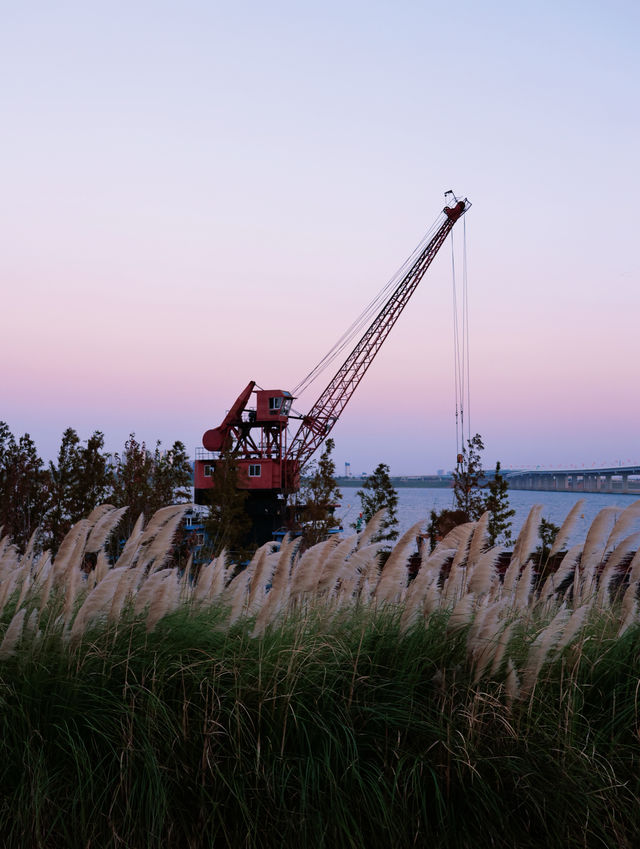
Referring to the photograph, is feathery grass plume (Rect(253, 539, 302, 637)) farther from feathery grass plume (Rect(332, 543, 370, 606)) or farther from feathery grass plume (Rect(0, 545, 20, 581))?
feathery grass plume (Rect(0, 545, 20, 581))

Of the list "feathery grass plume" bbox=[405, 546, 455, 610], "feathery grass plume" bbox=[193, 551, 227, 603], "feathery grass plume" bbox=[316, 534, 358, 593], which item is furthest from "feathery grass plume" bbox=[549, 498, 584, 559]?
"feathery grass plume" bbox=[193, 551, 227, 603]

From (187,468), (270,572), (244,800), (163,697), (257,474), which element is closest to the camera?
(244,800)

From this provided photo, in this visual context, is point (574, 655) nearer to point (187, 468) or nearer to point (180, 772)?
point (180, 772)

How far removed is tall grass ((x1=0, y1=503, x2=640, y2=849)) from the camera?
3.42 metres

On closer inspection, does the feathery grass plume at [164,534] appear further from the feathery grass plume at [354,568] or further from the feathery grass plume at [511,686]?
the feathery grass plume at [511,686]

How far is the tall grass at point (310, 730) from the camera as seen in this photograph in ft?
11.2

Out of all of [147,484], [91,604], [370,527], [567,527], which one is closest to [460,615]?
[370,527]

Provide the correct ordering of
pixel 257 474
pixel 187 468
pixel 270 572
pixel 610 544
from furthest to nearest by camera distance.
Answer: pixel 257 474 → pixel 187 468 → pixel 610 544 → pixel 270 572

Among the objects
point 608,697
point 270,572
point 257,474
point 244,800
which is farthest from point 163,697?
point 257,474

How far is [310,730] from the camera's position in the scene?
3613mm

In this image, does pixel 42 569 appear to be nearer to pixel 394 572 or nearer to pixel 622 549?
pixel 394 572

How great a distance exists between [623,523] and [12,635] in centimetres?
357

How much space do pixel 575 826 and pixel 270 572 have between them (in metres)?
2.00

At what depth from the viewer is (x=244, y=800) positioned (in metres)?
3.39
